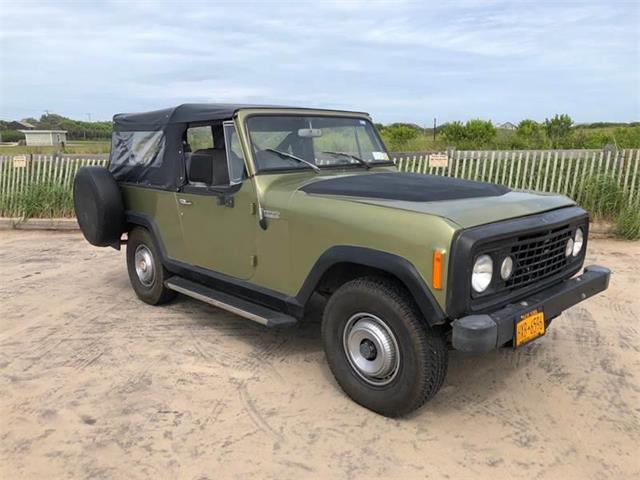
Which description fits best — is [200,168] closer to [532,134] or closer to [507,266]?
[507,266]

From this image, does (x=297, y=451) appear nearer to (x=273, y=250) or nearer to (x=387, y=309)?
(x=387, y=309)

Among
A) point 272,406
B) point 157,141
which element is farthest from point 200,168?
point 272,406

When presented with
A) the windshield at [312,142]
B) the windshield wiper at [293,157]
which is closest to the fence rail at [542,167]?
the windshield at [312,142]

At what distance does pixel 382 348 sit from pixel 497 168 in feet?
24.6

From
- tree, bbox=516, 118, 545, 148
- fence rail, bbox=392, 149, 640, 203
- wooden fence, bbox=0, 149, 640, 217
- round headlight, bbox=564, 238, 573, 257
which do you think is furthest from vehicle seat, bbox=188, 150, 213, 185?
tree, bbox=516, 118, 545, 148

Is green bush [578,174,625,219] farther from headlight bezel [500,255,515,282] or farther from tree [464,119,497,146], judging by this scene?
tree [464,119,497,146]

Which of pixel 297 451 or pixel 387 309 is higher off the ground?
pixel 387 309

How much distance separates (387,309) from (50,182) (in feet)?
32.3

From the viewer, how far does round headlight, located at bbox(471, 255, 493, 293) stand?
2.86 m

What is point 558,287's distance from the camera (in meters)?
3.45

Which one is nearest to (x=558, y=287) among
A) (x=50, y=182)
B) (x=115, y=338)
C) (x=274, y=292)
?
(x=274, y=292)

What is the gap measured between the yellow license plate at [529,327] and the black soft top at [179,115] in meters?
2.60

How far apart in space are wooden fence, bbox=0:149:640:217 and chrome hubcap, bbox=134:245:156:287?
5.14 m

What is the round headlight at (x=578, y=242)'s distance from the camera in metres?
3.73
